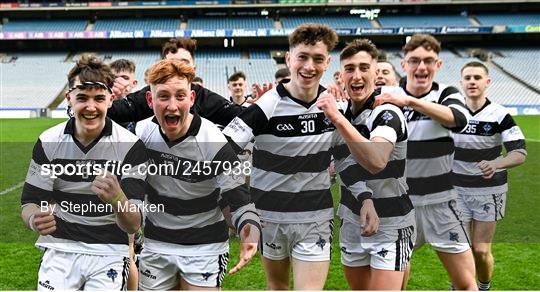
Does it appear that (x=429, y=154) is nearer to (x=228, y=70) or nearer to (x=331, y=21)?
(x=228, y=70)

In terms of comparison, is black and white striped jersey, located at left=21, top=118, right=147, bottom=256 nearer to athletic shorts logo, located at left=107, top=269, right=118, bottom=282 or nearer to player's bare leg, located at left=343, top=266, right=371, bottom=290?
athletic shorts logo, located at left=107, top=269, right=118, bottom=282

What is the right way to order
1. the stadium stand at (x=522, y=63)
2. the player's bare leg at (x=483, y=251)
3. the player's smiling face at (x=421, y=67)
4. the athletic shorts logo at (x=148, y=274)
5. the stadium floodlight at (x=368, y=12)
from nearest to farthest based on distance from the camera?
the athletic shorts logo at (x=148, y=274)
the player's smiling face at (x=421, y=67)
the player's bare leg at (x=483, y=251)
the stadium stand at (x=522, y=63)
the stadium floodlight at (x=368, y=12)

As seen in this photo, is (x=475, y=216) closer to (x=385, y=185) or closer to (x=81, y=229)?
(x=385, y=185)

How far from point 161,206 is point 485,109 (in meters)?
3.16

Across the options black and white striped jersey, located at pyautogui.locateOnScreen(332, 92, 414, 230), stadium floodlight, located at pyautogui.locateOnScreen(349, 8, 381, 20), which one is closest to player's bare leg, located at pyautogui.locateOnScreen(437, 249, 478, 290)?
black and white striped jersey, located at pyautogui.locateOnScreen(332, 92, 414, 230)

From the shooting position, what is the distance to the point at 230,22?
3641 centimetres

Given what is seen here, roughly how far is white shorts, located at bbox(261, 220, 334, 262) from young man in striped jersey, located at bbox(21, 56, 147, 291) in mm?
933

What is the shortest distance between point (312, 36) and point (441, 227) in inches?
69.9

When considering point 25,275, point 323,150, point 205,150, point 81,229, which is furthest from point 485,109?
point 25,275

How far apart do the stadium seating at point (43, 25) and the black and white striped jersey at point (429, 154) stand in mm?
35767

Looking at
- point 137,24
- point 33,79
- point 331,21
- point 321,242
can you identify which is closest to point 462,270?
point 321,242

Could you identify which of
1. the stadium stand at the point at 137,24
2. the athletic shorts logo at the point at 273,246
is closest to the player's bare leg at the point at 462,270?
the athletic shorts logo at the point at 273,246

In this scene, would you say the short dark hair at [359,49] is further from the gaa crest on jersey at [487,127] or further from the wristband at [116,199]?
the gaa crest on jersey at [487,127]

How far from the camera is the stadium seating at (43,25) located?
35312mm
